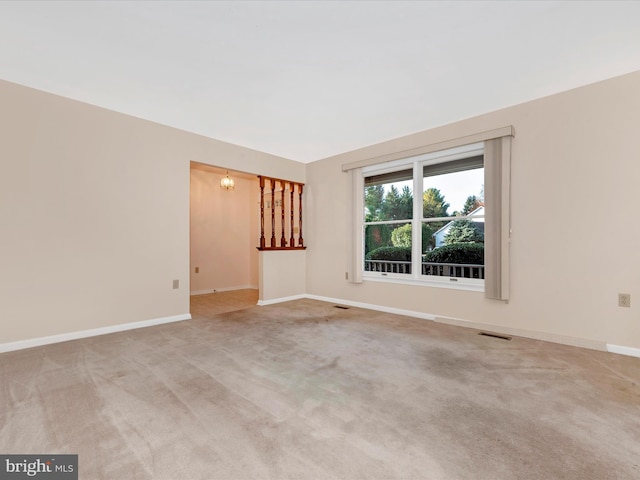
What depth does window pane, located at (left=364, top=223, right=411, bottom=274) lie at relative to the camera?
14.4ft

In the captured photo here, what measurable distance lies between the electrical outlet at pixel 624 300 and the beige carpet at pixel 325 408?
54cm

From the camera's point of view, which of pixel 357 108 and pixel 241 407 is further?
pixel 357 108

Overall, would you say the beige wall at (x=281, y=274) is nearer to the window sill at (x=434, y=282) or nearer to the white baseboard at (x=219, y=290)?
the window sill at (x=434, y=282)

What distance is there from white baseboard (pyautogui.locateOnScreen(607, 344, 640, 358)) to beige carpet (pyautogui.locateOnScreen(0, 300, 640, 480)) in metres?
0.22

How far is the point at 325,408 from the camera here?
1815 millimetres

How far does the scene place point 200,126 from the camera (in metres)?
3.89

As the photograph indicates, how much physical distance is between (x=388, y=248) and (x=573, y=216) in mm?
2257

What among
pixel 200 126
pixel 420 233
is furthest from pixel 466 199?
pixel 200 126

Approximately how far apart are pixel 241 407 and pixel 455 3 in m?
2.94

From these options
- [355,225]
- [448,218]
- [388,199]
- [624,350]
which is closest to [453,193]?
[448,218]

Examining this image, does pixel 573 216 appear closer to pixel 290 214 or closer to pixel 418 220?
pixel 418 220

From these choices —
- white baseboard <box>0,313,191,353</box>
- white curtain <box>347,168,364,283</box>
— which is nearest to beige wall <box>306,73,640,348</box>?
white curtain <box>347,168,364,283</box>

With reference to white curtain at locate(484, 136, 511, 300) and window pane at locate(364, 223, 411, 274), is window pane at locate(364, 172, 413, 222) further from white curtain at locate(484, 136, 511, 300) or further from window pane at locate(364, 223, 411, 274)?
white curtain at locate(484, 136, 511, 300)

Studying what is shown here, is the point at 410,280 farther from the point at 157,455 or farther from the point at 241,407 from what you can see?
the point at 157,455
